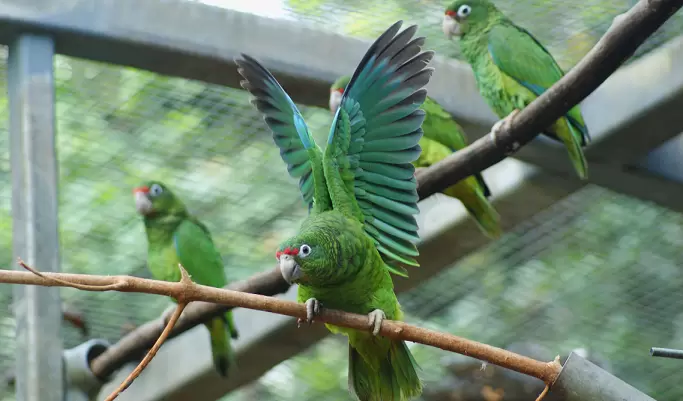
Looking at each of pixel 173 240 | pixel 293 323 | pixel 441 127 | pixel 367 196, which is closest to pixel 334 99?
pixel 441 127

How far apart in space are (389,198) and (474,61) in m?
0.89

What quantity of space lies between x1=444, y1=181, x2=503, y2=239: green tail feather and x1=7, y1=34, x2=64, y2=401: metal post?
793mm

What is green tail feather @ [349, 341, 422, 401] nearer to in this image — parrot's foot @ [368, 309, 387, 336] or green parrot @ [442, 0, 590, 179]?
parrot's foot @ [368, 309, 387, 336]

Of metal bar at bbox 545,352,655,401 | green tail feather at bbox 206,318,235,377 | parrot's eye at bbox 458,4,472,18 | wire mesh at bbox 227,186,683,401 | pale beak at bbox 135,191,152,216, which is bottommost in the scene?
wire mesh at bbox 227,186,683,401

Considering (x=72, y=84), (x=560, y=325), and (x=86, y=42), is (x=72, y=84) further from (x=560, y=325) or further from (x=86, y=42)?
(x=560, y=325)

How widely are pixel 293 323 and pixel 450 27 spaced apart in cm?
75

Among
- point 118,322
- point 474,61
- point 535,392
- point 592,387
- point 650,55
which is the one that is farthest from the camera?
point 535,392

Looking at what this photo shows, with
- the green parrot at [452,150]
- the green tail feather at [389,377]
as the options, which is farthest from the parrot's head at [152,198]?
the green tail feather at [389,377]

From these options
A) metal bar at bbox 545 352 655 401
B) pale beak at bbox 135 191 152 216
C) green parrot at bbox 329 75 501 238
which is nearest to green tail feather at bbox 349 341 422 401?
metal bar at bbox 545 352 655 401

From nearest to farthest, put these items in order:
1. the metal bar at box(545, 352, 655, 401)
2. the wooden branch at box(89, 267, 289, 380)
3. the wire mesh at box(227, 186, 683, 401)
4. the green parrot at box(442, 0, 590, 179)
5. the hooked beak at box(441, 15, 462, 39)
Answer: the metal bar at box(545, 352, 655, 401) → the wooden branch at box(89, 267, 289, 380) → the green parrot at box(442, 0, 590, 179) → the hooked beak at box(441, 15, 462, 39) → the wire mesh at box(227, 186, 683, 401)

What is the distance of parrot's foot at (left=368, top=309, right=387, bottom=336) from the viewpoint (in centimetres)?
94

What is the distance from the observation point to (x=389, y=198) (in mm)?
1058

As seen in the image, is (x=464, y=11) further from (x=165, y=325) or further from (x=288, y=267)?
(x=288, y=267)

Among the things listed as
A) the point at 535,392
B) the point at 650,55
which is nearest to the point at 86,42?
the point at 650,55
